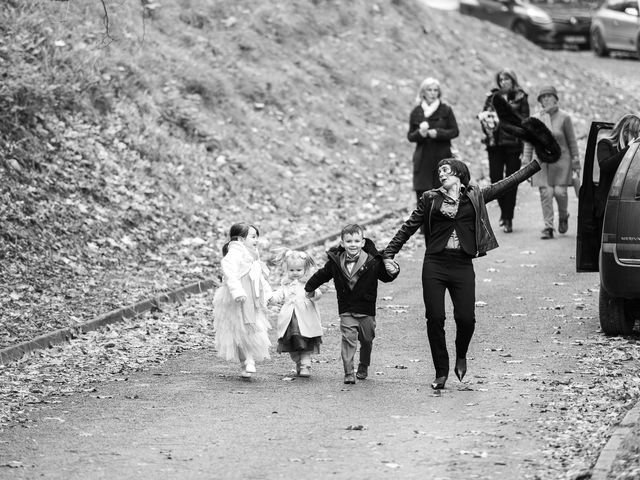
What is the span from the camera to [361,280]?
10.0m

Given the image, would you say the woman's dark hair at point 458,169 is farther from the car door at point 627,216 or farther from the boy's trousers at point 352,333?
the car door at point 627,216

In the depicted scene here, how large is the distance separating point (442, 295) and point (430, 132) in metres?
6.95

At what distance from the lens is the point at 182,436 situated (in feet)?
27.6

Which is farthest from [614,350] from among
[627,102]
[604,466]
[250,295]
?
[627,102]

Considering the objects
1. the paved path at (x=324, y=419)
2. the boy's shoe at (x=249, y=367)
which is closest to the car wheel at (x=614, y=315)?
the paved path at (x=324, y=419)

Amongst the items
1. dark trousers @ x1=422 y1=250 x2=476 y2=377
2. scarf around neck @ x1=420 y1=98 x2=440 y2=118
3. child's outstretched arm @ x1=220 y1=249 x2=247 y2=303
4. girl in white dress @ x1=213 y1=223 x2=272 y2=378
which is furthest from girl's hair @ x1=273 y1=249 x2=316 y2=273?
scarf around neck @ x1=420 y1=98 x2=440 y2=118

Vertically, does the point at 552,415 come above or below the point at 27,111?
below

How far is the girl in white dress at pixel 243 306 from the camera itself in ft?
34.0

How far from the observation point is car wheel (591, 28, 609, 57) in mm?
39531

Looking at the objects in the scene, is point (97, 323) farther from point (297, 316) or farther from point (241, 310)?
point (297, 316)

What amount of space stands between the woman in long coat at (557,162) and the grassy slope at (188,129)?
3113 millimetres

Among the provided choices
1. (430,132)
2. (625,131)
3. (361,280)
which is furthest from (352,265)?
(430,132)

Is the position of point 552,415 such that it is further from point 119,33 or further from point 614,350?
point 119,33

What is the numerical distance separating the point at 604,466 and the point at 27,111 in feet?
36.2
